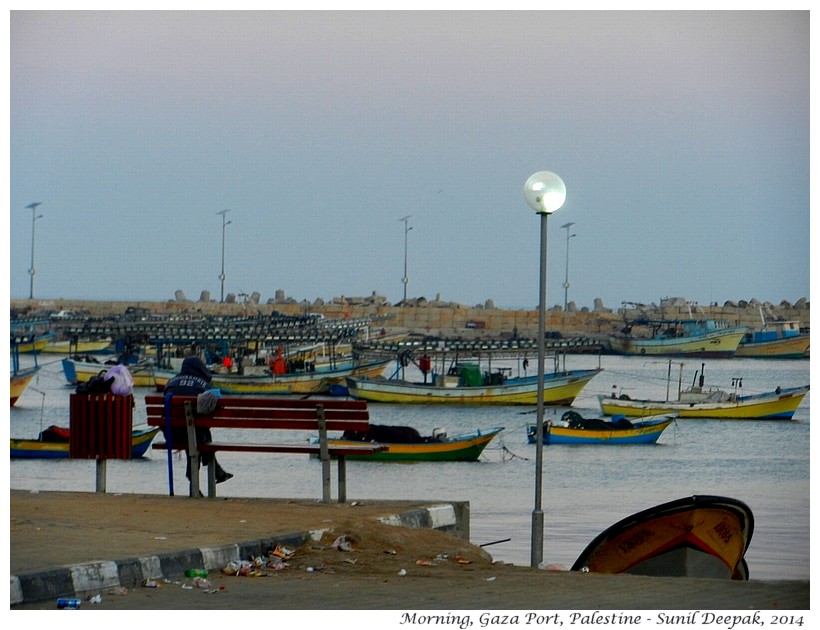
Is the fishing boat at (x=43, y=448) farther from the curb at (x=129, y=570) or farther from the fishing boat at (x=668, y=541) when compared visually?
the curb at (x=129, y=570)

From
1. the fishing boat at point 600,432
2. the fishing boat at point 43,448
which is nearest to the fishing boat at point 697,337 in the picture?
the fishing boat at point 600,432

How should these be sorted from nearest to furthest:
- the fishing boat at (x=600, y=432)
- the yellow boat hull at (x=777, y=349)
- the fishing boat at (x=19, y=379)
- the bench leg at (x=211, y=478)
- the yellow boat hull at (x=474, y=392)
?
1. the bench leg at (x=211, y=478)
2. the fishing boat at (x=600, y=432)
3. the fishing boat at (x=19, y=379)
4. the yellow boat hull at (x=474, y=392)
5. the yellow boat hull at (x=777, y=349)

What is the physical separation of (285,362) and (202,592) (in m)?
72.1

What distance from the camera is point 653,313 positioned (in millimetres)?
88562

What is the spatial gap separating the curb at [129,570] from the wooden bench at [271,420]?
53.7 inches

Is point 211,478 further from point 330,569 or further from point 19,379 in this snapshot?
point 19,379

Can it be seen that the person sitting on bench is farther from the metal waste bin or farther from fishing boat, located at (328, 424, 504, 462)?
fishing boat, located at (328, 424, 504, 462)

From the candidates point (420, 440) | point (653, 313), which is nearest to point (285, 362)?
point (653, 313)

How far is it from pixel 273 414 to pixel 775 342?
8176cm

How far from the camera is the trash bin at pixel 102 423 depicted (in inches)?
322

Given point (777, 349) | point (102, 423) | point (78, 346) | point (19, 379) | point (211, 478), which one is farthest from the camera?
point (777, 349)

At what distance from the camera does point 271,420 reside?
789 centimetres

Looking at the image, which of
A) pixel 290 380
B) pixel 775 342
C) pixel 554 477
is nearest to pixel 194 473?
pixel 554 477

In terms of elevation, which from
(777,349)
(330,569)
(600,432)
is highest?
(330,569)
